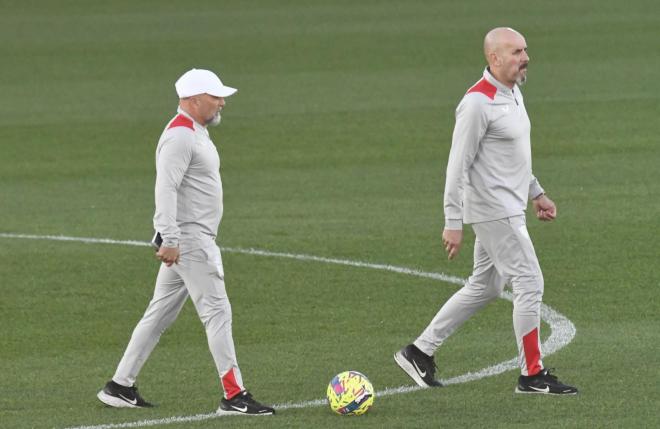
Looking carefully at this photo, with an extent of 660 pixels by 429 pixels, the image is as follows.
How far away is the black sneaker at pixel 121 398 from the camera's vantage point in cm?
1056

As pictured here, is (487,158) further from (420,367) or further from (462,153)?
(420,367)

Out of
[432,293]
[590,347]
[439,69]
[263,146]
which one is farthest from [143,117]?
[590,347]

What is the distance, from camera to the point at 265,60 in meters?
35.7

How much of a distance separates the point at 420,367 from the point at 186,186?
207cm

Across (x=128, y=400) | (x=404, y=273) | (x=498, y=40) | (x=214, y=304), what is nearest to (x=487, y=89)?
(x=498, y=40)

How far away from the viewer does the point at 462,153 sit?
10531 mm

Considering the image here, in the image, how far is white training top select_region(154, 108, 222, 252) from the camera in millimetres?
10047

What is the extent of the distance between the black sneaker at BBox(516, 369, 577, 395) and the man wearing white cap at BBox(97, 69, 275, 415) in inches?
66.3

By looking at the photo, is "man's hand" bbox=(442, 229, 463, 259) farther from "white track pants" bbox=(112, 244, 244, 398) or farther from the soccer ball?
"white track pants" bbox=(112, 244, 244, 398)

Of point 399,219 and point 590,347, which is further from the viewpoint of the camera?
point 399,219

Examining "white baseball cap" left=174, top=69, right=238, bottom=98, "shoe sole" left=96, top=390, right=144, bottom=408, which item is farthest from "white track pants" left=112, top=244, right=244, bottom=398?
"white baseball cap" left=174, top=69, right=238, bottom=98

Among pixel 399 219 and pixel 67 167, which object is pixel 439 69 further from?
pixel 399 219

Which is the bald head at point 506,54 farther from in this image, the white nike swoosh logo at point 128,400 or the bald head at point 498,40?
the white nike swoosh logo at point 128,400

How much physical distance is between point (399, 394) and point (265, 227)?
715 centimetres
